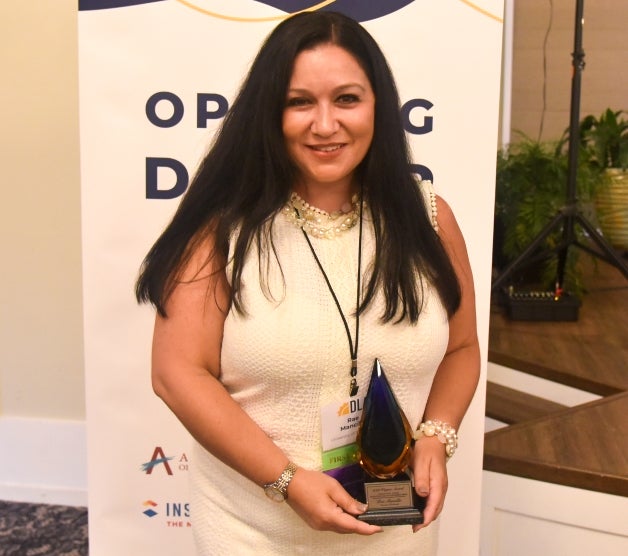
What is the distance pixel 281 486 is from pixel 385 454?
0.15 meters

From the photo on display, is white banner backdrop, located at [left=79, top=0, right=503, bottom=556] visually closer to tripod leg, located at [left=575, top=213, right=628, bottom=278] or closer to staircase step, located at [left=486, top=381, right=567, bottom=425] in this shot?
staircase step, located at [left=486, top=381, right=567, bottom=425]

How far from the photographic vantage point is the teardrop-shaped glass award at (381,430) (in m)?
1.11

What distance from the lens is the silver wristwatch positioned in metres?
1.10

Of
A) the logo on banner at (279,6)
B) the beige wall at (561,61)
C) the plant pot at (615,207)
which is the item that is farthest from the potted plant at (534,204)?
the logo on banner at (279,6)

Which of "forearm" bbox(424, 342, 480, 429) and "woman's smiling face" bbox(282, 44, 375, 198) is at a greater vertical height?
"woman's smiling face" bbox(282, 44, 375, 198)

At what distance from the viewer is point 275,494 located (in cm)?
110

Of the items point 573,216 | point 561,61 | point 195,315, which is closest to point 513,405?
point 573,216

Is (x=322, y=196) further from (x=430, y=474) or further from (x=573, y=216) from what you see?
(x=573, y=216)

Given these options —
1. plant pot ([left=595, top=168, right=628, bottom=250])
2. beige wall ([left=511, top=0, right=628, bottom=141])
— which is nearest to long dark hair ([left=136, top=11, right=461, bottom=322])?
plant pot ([left=595, top=168, right=628, bottom=250])

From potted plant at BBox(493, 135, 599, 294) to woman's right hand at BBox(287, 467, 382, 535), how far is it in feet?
7.26

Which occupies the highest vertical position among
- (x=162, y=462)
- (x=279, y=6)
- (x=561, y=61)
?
(x=561, y=61)

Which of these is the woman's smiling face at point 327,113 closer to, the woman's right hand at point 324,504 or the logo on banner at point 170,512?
the woman's right hand at point 324,504

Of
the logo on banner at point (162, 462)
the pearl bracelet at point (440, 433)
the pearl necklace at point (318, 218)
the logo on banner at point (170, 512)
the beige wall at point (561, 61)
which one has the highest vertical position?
the beige wall at point (561, 61)

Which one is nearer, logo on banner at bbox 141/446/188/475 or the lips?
the lips
